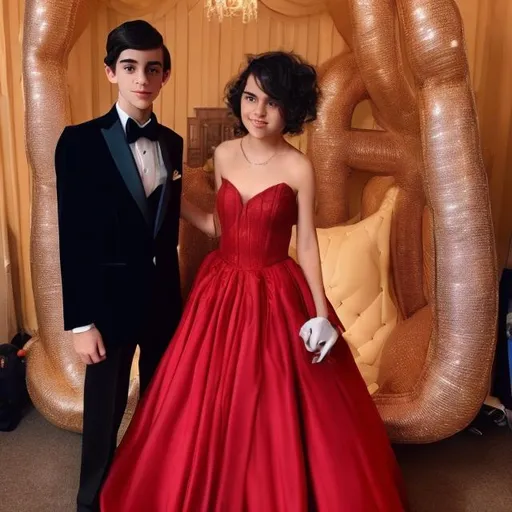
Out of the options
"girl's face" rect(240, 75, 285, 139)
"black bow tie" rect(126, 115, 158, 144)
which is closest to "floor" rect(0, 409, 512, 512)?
"black bow tie" rect(126, 115, 158, 144)

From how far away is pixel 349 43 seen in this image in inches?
89.4

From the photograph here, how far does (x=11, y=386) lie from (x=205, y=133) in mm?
1137

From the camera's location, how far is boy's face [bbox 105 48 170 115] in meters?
1.36

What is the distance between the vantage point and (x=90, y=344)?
1.42 metres

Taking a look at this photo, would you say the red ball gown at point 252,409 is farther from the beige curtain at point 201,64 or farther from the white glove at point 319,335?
the beige curtain at point 201,64

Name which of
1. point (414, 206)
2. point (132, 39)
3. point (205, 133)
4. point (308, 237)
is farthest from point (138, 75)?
point (414, 206)

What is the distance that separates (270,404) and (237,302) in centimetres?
25

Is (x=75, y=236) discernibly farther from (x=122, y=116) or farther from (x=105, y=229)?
(x=122, y=116)

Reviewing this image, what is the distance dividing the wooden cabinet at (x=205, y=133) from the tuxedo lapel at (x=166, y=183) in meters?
0.91

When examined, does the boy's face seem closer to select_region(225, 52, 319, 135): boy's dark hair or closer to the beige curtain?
select_region(225, 52, 319, 135): boy's dark hair

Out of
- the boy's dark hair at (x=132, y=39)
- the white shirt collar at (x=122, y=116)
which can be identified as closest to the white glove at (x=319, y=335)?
the white shirt collar at (x=122, y=116)

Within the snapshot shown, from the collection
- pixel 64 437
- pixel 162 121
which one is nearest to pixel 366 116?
pixel 162 121

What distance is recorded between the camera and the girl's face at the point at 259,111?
1.44 m

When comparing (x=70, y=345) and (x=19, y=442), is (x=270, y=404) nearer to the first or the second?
(x=70, y=345)
